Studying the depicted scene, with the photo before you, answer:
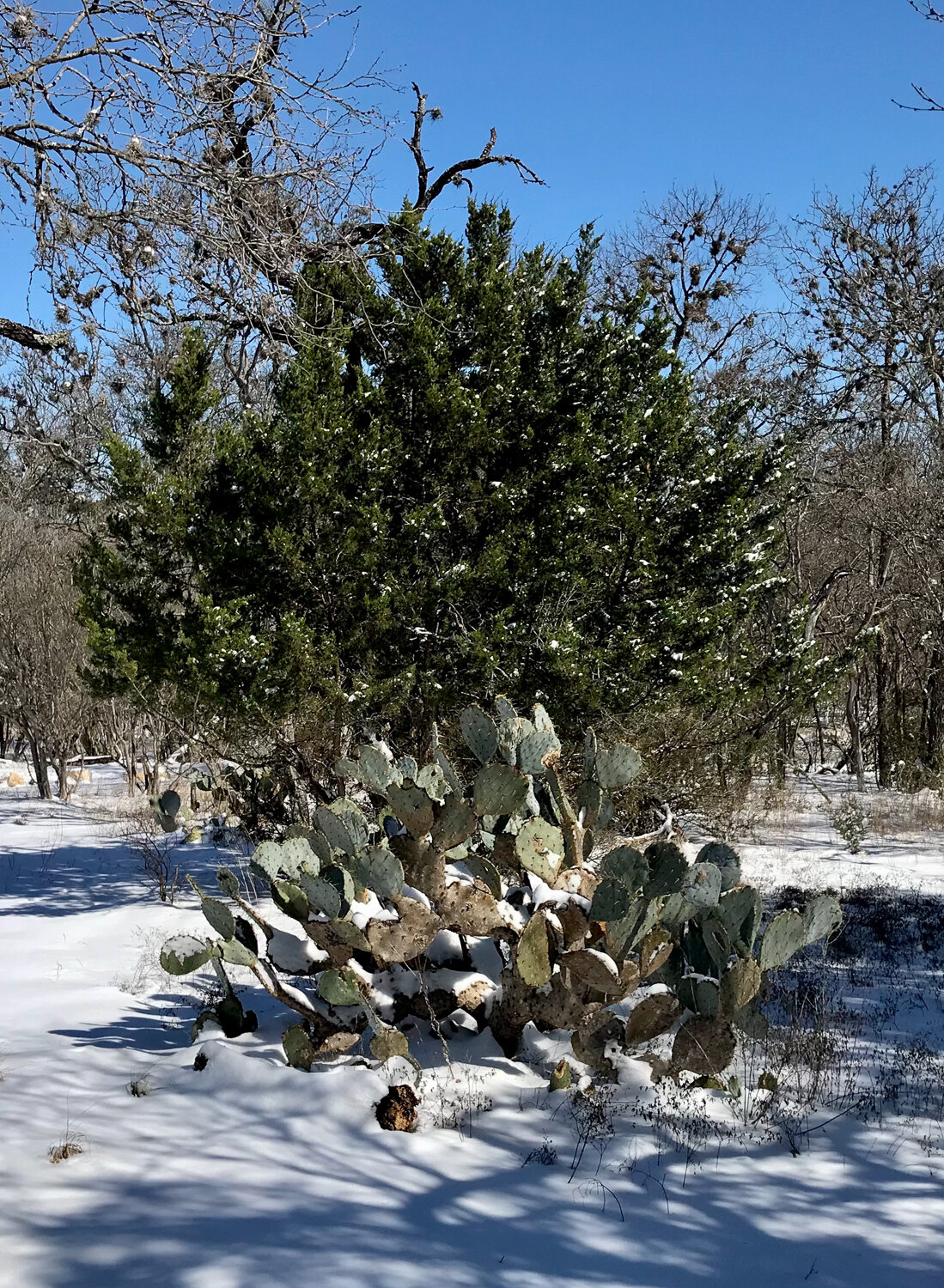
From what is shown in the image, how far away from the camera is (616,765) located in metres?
4.75

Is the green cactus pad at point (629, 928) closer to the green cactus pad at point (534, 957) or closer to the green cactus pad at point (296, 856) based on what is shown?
the green cactus pad at point (534, 957)

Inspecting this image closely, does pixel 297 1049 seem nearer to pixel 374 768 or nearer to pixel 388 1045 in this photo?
pixel 388 1045

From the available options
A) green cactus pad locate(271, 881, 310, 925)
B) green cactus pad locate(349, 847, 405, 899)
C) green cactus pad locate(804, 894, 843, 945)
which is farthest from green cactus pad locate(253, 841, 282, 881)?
green cactus pad locate(804, 894, 843, 945)

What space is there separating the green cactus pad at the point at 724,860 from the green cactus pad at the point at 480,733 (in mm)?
1037

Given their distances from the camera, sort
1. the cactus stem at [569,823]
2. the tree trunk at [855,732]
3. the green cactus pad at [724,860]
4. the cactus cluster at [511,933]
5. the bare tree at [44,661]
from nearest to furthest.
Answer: the cactus cluster at [511,933] → the green cactus pad at [724,860] → the cactus stem at [569,823] → the tree trunk at [855,732] → the bare tree at [44,661]

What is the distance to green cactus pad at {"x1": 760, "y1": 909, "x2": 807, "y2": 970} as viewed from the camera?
392 cm

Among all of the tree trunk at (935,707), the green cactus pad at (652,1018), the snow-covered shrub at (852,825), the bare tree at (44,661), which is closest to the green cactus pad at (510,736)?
the green cactus pad at (652,1018)

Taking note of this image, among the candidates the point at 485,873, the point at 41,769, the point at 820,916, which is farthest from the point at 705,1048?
the point at 41,769

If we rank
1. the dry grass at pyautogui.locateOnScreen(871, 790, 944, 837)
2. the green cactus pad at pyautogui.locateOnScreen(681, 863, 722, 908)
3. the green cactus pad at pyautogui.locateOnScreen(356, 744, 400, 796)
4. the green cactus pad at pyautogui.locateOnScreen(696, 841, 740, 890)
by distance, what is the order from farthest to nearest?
the dry grass at pyautogui.locateOnScreen(871, 790, 944, 837) < the green cactus pad at pyautogui.locateOnScreen(356, 744, 400, 796) < the green cactus pad at pyautogui.locateOnScreen(696, 841, 740, 890) < the green cactus pad at pyautogui.locateOnScreen(681, 863, 722, 908)

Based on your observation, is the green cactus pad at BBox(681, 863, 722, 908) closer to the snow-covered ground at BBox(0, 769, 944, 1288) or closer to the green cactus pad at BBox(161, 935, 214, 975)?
the snow-covered ground at BBox(0, 769, 944, 1288)

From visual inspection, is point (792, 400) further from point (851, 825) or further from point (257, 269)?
point (257, 269)

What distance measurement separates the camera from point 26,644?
14.1 m

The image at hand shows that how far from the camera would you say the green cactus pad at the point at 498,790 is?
426cm

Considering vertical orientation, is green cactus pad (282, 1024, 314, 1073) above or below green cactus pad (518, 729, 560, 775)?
below
